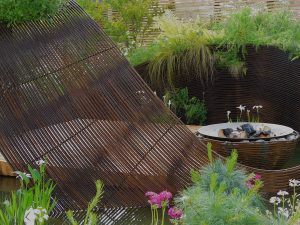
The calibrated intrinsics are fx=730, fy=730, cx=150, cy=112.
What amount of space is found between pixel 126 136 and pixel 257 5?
170 inches

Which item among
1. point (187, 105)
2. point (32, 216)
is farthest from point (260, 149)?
point (32, 216)

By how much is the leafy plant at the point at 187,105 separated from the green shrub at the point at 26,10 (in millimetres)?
2991

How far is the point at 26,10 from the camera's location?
4.78m

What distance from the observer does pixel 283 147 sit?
5.80 metres

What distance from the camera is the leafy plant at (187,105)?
25.5 ft

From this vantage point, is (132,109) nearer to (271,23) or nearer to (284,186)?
(284,186)

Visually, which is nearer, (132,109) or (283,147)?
(132,109)

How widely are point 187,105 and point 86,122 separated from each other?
2863 mm

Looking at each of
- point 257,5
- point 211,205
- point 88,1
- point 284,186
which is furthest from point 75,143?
point 88,1

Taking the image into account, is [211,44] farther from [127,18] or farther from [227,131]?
[127,18]

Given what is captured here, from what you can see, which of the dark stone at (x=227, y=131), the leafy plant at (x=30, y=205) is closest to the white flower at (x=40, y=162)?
the leafy plant at (x=30, y=205)

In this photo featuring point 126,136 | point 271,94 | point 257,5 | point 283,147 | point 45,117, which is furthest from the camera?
point 257,5

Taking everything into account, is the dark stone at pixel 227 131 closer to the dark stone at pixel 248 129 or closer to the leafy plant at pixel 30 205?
the dark stone at pixel 248 129

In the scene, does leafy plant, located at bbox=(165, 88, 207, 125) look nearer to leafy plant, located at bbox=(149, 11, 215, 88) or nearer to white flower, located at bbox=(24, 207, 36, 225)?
leafy plant, located at bbox=(149, 11, 215, 88)
